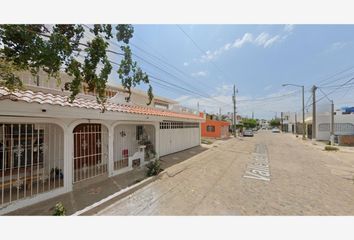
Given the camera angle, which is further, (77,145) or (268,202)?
(77,145)

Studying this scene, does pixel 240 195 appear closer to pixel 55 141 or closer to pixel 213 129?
pixel 55 141

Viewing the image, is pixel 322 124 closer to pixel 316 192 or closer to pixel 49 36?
pixel 316 192

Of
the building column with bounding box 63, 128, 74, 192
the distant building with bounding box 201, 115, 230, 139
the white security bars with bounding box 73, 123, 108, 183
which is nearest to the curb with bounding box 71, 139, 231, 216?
the building column with bounding box 63, 128, 74, 192

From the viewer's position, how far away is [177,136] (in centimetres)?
1351

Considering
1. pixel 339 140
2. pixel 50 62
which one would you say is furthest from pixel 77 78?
pixel 339 140

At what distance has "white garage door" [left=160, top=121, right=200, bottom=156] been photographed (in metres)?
11.7

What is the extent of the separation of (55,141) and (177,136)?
8.34m

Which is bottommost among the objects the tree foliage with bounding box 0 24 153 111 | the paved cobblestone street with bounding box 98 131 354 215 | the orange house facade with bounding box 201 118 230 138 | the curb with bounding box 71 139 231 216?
the paved cobblestone street with bounding box 98 131 354 215

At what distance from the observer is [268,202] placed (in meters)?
5.11

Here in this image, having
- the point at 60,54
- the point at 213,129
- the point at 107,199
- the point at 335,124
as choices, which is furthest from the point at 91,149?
the point at 335,124

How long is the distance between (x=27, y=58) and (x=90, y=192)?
4.23 meters

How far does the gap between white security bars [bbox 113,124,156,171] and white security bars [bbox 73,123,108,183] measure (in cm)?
88

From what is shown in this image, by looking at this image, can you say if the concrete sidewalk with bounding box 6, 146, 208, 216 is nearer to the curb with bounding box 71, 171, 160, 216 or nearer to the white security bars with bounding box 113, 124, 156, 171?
the curb with bounding box 71, 171, 160, 216

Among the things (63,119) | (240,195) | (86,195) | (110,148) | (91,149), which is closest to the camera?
(86,195)
